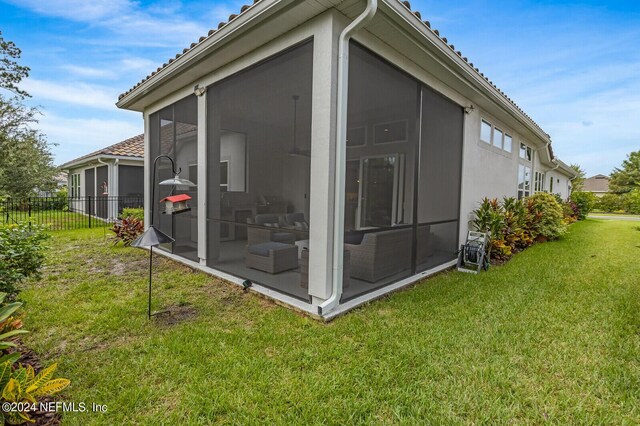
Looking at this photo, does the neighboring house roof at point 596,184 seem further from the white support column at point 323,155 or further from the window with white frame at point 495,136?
the white support column at point 323,155

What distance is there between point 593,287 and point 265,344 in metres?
5.10

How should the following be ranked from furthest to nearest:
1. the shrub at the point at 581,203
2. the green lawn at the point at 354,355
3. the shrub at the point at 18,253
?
the shrub at the point at 581,203 < the shrub at the point at 18,253 < the green lawn at the point at 354,355

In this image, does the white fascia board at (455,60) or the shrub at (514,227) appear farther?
the shrub at (514,227)

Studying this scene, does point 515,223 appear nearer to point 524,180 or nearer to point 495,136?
point 495,136

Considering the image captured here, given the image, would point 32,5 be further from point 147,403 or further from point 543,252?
point 543,252

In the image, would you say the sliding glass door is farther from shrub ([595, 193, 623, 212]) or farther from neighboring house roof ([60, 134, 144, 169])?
shrub ([595, 193, 623, 212])

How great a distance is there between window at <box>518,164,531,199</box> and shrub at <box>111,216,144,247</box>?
1191cm

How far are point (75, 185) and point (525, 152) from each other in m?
22.7

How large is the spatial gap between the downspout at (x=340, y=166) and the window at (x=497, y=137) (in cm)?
630

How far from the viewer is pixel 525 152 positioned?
37.3 ft

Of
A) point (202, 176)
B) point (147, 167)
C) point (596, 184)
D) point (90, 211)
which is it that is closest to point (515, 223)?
point (202, 176)

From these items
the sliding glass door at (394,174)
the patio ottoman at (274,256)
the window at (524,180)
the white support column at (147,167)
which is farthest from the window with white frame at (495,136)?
the white support column at (147,167)

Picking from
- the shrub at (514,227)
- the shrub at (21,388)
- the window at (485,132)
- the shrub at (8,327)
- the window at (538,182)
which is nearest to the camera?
the shrub at (21,388)

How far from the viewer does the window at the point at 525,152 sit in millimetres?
10875
